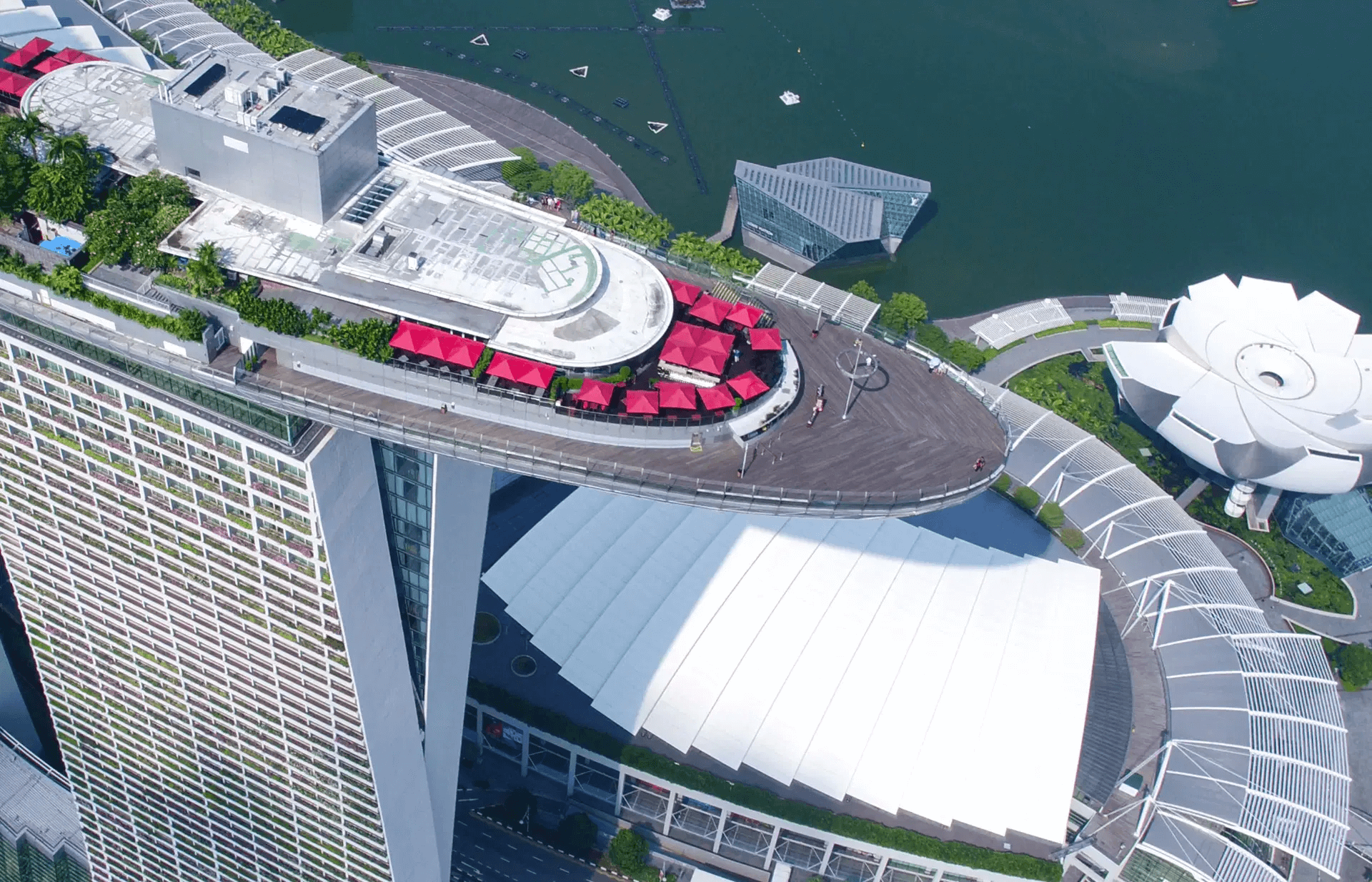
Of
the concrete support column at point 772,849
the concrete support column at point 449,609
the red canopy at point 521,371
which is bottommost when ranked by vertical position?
the concrete support column at point 772,849

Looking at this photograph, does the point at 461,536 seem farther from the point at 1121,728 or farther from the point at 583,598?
the point at 1121,728

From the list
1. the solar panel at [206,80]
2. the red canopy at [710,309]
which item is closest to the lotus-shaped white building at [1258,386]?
Result: the red canopy at [710,309]

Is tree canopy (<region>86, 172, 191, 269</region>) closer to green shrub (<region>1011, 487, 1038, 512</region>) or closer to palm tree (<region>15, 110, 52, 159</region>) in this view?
palm tree (<region>15, 110, 52, 159</region>)

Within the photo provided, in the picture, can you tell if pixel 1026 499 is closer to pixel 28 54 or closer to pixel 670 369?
pixel 670 369

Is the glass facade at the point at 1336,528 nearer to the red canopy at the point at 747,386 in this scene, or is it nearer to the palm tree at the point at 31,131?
the red canopy at the point at 747,386

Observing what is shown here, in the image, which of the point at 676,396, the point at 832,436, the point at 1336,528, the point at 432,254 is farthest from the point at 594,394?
the point at 1336,528

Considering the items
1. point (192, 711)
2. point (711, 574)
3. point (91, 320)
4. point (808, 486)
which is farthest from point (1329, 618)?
point (91, 320)
